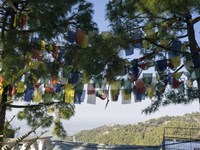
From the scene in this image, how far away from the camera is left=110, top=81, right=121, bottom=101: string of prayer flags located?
9.02 metres

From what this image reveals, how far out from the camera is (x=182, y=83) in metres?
9.33

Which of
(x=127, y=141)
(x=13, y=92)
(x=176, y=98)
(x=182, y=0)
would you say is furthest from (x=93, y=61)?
(x=127, y=141)

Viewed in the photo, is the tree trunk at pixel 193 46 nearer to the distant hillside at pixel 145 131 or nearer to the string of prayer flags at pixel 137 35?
the string of prayer flags at pixel 137 35

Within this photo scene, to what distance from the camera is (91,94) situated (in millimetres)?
9641

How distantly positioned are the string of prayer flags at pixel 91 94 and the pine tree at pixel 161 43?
1244mm

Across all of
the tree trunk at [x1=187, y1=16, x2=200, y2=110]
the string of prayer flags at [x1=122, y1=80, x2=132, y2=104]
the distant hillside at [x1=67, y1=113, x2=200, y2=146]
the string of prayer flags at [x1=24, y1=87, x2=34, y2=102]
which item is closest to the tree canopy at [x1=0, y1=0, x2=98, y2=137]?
the string of prayer flags at [x1=24, y1=87, x2=34, y2=102]

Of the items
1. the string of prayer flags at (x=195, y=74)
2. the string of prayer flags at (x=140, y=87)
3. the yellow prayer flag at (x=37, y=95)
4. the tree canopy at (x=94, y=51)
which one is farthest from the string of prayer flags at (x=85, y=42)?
the string of prayer flags at (x=195, y=74)

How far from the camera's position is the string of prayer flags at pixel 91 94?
948 cm

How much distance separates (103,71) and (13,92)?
11.6ft

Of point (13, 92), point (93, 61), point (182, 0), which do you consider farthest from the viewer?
point (13, 92)

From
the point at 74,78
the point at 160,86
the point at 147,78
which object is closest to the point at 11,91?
the point at 74,78

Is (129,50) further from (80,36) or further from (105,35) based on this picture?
(80,36)

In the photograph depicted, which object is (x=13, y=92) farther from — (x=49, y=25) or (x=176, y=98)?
(x=176, y=98)

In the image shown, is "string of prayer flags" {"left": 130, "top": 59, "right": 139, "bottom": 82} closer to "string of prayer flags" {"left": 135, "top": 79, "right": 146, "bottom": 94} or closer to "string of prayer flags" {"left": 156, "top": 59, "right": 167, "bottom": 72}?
"string of prayer flags" {"left": 135, "top": 79, "right": 146, "bottom": 94}
